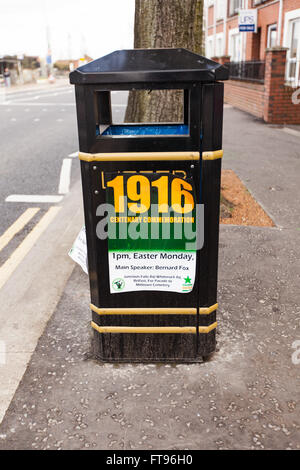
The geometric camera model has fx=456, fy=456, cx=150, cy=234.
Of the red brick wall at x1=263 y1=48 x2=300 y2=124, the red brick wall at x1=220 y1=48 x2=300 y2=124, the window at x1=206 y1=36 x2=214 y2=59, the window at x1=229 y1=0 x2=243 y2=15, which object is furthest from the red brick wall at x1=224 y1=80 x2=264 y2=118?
the window at x1=206 y1=36 x2=214 y2=59

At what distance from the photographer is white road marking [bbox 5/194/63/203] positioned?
6.86 m

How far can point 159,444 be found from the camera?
226 centimetres

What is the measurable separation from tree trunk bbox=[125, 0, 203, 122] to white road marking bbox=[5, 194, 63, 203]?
257 cm

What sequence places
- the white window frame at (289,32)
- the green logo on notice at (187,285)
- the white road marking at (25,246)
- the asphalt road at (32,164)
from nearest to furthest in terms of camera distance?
the green logo on notice at (187,285) → the white road marking at (25,246) → the asphalt road at (32,164) → the white window frame at (289,32)

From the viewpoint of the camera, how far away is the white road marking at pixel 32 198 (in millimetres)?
6863

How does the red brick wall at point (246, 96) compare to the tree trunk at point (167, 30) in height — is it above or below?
below

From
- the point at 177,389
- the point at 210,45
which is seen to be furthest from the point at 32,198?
the point at 210,45

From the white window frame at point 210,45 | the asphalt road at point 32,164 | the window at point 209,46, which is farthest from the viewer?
the window at point 209,46

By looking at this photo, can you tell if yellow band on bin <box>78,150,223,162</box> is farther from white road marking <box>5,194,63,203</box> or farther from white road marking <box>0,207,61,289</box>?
white road marking <box>5,194,63,203</box>

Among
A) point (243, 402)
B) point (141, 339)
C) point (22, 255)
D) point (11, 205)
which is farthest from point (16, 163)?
point (243, 402)

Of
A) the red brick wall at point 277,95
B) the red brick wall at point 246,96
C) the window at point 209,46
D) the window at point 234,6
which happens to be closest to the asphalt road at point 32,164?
the red brick wall at point 246,96

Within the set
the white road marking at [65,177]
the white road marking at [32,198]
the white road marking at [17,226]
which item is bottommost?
the white road marking at [17,226]

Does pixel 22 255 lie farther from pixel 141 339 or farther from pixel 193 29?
pixel 193 29

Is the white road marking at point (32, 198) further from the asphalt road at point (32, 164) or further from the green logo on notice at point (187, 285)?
the green logo on notice at point (187, 285)
